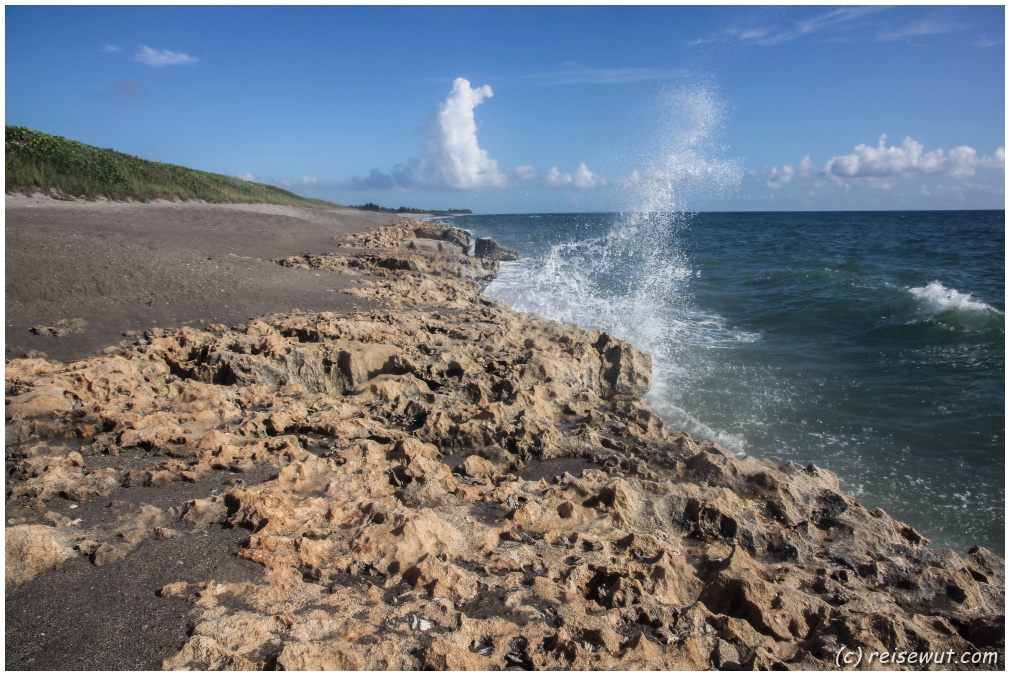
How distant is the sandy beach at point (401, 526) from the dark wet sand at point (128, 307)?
25 mm

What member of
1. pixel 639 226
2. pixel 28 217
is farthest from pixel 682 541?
pixel 639 226

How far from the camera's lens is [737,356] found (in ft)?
37.0

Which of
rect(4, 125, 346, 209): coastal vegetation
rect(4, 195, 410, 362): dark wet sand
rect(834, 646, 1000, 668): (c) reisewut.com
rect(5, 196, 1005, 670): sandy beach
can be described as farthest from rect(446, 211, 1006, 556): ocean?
rect(4, 125, 346, 209): coastal vegetation

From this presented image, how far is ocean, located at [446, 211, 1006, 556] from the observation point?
643 centimetres

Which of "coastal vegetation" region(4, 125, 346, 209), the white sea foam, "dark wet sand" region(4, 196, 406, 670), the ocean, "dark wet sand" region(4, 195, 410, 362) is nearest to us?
"dark wet sand" region(4, 196, 406, 670)

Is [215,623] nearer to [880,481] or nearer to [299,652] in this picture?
[299,652]

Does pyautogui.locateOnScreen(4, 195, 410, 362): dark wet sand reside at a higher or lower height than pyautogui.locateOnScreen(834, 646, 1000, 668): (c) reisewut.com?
higher

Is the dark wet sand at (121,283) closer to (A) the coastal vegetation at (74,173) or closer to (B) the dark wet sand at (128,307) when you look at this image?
(B) the dark wet sand at (128,307)

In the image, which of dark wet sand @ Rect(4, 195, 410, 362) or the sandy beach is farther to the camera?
dark wet sand @ Rect(4, 195, 410, 362)

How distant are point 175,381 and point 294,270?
7270 millimetres

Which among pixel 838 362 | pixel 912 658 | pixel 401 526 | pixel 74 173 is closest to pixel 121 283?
pixel 401 526

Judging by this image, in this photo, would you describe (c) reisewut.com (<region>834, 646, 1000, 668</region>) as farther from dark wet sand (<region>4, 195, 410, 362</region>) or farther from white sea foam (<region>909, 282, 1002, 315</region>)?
white sea foam (<region>909, 282, 1002, 315</region>)

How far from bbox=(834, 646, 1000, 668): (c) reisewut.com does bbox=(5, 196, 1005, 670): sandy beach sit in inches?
1.1

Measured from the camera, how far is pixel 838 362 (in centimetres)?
1088
